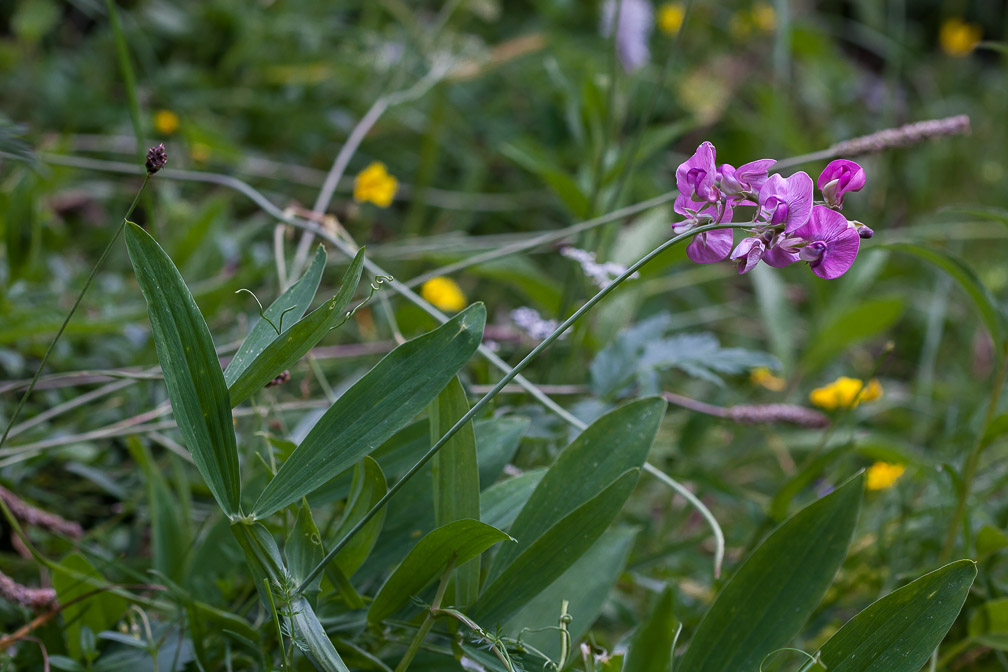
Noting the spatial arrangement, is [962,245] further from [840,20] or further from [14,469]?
[14,469]

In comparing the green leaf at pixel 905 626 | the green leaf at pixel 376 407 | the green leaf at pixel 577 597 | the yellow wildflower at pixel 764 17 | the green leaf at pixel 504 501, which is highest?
the green leaf at pixel 376 407

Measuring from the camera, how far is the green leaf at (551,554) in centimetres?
60

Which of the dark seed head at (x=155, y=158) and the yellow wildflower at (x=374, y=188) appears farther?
the yellow wildflower at (x=374, y=188)

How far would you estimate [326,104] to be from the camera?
194cm

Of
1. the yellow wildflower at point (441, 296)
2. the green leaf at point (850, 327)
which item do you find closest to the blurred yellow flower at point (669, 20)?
the green leaf at point (850, 327)

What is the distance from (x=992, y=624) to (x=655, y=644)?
1.64ft

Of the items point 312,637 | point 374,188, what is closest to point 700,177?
point 312,637

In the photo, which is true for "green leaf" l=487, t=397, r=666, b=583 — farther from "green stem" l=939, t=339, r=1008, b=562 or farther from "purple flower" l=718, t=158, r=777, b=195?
"green stem" l=939, t=339, r=1008, b=562

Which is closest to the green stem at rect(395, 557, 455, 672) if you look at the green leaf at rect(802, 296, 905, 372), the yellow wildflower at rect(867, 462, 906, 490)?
the yellow wildflower at rect(867, 462, 906, 490)

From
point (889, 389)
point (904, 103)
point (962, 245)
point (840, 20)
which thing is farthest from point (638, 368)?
point (840, 20)

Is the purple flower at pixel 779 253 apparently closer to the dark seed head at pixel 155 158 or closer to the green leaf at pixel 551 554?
the green leaf at pixel 551 554

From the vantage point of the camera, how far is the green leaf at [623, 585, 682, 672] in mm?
473

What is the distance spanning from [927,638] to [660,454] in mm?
573

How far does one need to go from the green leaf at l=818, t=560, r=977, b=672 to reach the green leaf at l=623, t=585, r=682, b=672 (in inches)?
6.7
